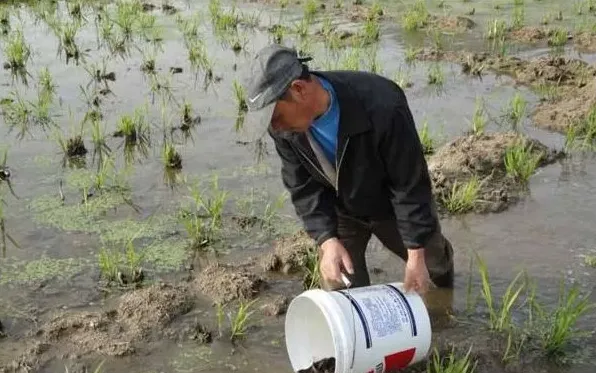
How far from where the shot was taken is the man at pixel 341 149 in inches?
79.2

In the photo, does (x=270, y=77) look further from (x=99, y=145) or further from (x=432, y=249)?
(x=99, y=145)

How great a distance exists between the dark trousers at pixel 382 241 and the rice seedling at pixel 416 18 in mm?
4891

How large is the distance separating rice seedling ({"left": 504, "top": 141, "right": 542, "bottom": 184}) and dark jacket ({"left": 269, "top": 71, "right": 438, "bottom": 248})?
1.60 meters

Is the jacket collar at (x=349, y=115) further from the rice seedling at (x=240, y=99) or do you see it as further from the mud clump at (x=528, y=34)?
the mud clump at (x=528, y=34)

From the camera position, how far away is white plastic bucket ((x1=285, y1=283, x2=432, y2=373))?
82.4 inches

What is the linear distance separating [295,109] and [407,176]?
444 millimetres

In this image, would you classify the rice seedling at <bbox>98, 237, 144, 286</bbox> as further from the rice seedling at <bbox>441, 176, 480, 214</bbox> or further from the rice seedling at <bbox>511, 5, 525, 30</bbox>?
the rice seedling at <bbox>511, 5, 525, 30</bbox>

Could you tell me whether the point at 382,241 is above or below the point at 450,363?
above

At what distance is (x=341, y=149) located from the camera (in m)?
2.23

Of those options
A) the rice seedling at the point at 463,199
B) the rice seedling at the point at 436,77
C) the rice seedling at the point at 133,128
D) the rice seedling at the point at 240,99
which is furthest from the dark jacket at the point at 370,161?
the rice seedling at the point at 436,77

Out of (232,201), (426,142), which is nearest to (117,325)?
(232,201)

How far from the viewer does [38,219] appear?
3.72 m

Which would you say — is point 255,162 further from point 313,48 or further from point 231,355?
point 313,48

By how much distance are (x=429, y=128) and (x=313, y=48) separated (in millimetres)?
2255
